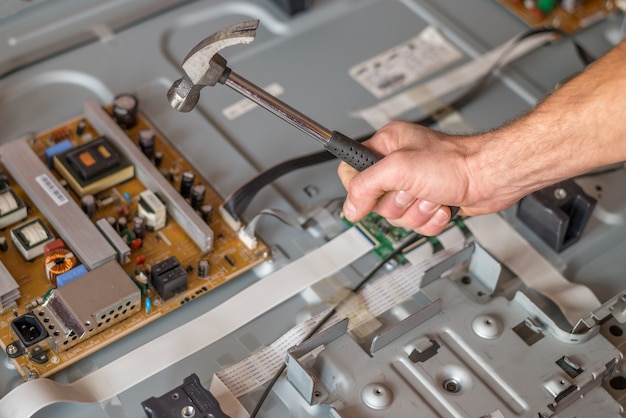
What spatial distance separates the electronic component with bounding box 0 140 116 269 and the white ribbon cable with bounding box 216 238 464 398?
451 mm

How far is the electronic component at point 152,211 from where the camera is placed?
263 cm

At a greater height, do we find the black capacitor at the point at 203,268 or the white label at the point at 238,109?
the white label at the point at 238,109

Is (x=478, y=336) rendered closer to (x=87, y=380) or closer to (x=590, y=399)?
(x=590, y=399)

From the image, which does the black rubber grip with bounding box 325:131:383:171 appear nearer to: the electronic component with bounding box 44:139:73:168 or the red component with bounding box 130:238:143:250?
the red component with bounding box 130:238:143:250

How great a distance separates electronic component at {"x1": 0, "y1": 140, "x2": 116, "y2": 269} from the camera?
2.52m

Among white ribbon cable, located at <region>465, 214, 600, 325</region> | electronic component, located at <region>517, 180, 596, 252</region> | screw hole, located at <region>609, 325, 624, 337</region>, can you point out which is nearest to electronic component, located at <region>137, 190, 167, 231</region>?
white ribbon cable, located at <region>465, 214, 600, 325</region>

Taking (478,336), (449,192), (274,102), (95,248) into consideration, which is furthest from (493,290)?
(95,248)

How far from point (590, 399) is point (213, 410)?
0.92 metres

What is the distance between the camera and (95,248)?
2.53 m

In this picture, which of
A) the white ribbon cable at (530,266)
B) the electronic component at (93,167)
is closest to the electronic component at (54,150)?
the electronic component at (93,167)

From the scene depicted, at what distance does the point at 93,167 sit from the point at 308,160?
0.61m

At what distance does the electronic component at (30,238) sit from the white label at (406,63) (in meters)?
1.14

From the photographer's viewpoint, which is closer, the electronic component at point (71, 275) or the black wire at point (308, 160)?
the electronic component at point (71, 275)

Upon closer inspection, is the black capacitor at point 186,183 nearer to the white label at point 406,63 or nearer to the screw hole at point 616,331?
the white label at point 406,63
